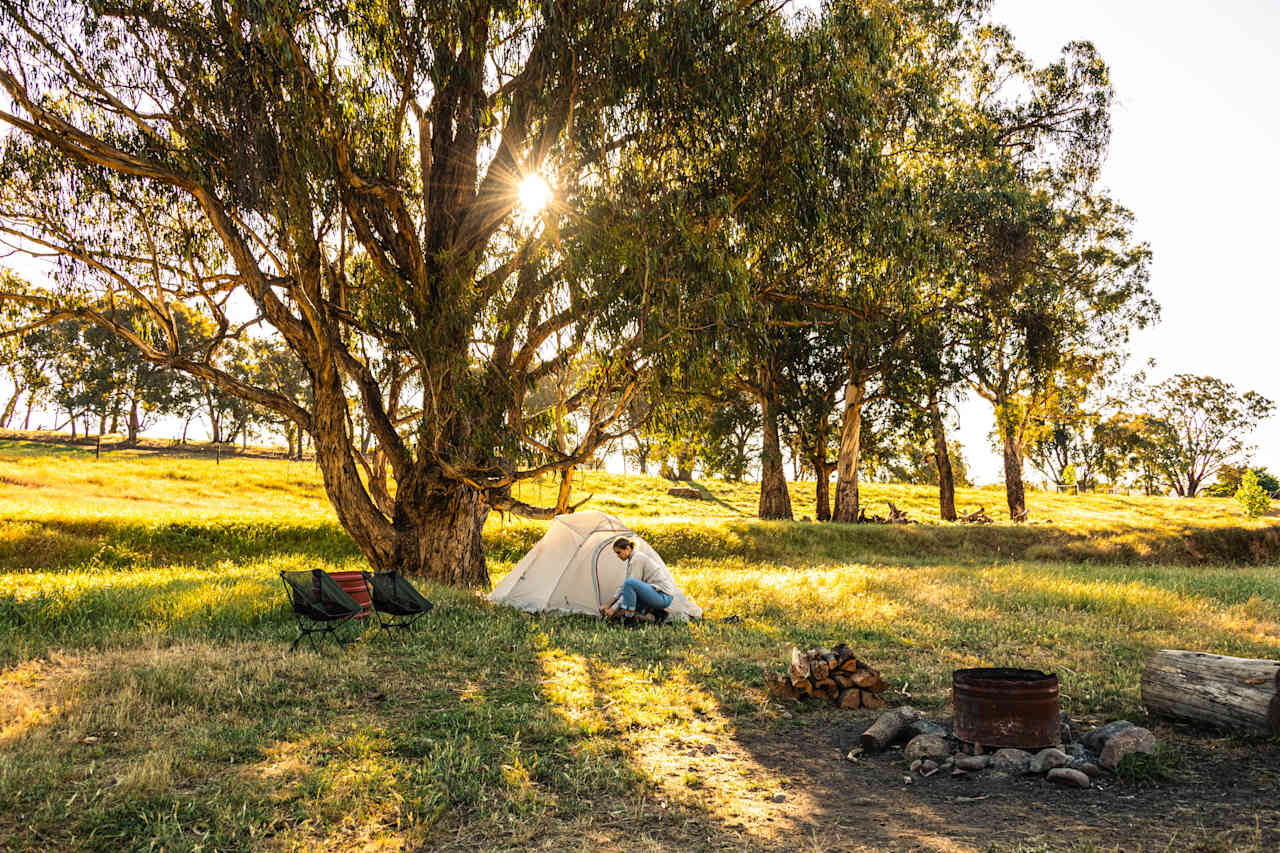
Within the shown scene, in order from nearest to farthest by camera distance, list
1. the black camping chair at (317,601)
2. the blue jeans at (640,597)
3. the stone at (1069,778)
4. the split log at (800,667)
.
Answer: the stone at (1069,778)
the split log at (800,667)
the black camping chair at (317,601)
the blue jeans at (640,597)

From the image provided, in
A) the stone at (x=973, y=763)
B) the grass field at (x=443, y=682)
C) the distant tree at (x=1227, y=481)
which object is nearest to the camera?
the grass field at (x=443, y=682)

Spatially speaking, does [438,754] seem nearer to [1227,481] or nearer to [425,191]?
[425,191]

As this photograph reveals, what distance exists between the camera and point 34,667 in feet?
24.3

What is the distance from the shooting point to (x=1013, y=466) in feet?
96.9

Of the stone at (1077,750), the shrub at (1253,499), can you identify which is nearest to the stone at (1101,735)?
the stone at (1077,750)

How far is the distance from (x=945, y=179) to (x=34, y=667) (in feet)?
69.8

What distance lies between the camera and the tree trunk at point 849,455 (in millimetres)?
25188

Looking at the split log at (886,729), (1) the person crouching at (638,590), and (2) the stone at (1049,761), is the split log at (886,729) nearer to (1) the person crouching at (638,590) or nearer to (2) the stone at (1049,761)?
(2) the stone at (1049,761)

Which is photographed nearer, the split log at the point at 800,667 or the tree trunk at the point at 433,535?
the split log at the point at 800,667

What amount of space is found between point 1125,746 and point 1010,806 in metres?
1.20

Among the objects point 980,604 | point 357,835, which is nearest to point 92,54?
point 357,835

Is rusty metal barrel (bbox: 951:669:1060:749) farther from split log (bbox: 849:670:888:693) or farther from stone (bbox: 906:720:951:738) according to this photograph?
split log (bbox: 849:670:888:693)

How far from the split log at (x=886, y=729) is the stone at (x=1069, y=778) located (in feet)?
3.67

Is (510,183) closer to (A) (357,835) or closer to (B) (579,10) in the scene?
(B) (579,10)
